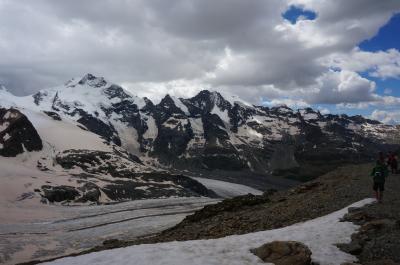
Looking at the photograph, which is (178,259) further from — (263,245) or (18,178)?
(18,178)

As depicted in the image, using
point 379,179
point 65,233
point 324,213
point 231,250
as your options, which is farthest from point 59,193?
point 231,250

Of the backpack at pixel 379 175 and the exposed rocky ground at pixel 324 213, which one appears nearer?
the exposed rocky ground at pixel 324 213

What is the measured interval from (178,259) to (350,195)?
19.1 metres

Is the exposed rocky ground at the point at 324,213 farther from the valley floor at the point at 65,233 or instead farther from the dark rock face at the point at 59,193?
the dark rock face at the point at 59,193

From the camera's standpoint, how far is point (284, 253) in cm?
2342

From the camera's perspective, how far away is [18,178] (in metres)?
182

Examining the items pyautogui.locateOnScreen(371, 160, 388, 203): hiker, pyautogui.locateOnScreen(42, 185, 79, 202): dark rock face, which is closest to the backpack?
pyautogui.locateOnScreen(371, 160, 388, 203): hiker

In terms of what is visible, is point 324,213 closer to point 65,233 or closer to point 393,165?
point 393,165

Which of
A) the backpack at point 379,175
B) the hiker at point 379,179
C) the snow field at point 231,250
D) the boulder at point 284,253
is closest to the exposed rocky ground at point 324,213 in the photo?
the hiker at point 379,179

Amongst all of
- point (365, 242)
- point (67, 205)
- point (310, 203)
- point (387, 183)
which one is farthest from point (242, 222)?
point (67, 205)

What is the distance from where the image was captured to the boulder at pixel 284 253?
73.6 ft

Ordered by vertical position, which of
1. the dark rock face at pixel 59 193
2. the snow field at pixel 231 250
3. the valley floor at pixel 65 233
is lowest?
the valley floor at pixel 65 233

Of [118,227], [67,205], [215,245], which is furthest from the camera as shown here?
[67,205]

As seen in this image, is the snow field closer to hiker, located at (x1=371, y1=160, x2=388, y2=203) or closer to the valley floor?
hiker, located at (x1=371, y1=160, x2=388, y2=203)
